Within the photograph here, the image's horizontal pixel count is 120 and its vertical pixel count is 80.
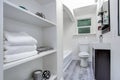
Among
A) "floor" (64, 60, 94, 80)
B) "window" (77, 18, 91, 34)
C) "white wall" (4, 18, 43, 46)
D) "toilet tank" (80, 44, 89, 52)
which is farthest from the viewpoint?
"window" (77, 18, 91, 34)

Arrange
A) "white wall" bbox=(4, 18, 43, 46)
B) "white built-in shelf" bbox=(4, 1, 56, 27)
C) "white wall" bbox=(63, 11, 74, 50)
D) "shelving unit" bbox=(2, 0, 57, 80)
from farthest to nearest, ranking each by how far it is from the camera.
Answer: "white wall" bbox=(63, 11, 74, 50) → "shelving unit" bbox=(2, 0, 57, 80) → "white wall" bbox=(4, 18, 43, 46) → "white built-in shelf" bbox=(4, 1, 56, 27)

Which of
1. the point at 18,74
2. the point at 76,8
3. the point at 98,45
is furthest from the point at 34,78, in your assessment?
the point at 76,8

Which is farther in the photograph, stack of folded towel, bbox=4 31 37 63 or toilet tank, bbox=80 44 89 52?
toilet tank, bbox=80 44 89 52

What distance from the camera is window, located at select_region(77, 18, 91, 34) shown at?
414 centimetres

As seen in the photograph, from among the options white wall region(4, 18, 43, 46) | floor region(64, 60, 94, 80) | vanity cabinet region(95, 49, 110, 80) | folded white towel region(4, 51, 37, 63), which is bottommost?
floor region(64, 60, 94, 80)

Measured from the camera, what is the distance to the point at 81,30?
167 inches

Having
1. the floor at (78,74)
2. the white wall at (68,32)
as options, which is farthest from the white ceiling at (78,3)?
the floor at (78,74)

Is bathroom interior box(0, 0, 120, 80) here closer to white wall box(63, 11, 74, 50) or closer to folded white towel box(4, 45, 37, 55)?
folded white towel box(4, 45, 37, 55)

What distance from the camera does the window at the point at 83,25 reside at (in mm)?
4137

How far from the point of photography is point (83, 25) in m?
4.23

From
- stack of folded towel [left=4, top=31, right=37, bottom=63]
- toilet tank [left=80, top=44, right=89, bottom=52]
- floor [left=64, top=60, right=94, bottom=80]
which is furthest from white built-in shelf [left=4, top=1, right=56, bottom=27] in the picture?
toilet tank [left=80, top=44, right=89, bottom=52]

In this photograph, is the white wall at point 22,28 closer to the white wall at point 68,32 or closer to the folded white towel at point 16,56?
the folded white towel at point 16,56

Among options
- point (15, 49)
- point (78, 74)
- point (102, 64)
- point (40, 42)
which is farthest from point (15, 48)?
point (78, 74)

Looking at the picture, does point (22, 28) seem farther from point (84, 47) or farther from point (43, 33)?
point (84, 47)
